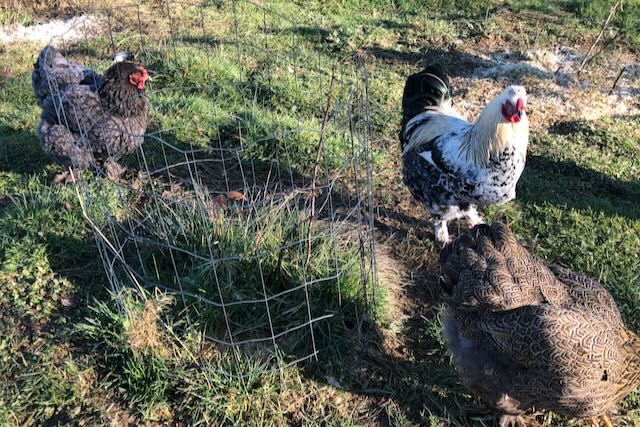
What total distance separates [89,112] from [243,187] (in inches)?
57.0

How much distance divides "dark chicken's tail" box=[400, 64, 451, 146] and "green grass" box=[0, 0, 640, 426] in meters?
0.72

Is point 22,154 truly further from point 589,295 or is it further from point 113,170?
point 589,295

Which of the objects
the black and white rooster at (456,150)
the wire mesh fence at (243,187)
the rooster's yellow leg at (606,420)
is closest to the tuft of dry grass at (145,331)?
the wire mesh fence at (243,187)

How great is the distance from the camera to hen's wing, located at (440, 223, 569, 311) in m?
2.83

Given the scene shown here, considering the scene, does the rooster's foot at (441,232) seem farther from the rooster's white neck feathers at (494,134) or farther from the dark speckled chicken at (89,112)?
the dark speckled chicken at (89,112)

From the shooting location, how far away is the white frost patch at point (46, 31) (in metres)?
7.40

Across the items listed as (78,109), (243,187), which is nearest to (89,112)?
(78,109)

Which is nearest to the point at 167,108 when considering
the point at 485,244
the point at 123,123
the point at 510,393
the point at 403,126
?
the point at 123,123

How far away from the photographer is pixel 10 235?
3.86 meters

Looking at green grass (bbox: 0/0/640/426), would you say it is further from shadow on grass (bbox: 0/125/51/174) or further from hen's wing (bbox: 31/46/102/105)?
hen's wing (bbox: 31/46/102/105)

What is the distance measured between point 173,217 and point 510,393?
8.39 ft

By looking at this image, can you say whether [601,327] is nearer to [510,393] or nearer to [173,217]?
[510,393]

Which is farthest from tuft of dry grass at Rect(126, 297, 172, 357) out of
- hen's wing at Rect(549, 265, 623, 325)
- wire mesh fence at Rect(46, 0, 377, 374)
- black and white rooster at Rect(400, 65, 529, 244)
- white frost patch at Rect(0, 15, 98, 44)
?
white frost patch at Rect(0, 15, 98, 44)

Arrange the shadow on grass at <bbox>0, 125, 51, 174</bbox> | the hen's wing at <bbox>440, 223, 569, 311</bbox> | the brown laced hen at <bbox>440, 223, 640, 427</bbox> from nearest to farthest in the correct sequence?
the brown laced hen at <bbox>440, 223, 640, 427</bbox> < the hen's wing at <bbox>440, 223, 569, 311</bbox> < the shadow on grass at <bbox>0, 125, 51, 174</bbox>
